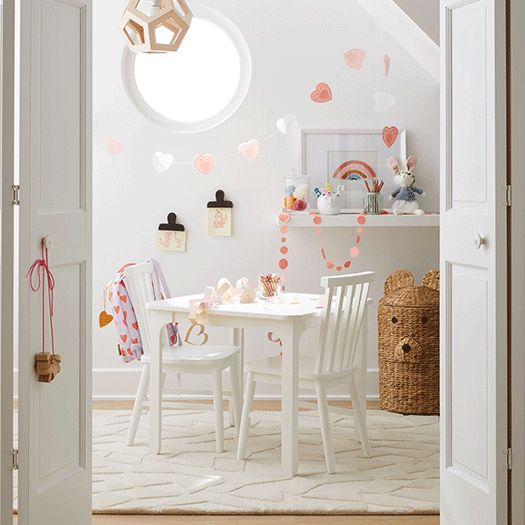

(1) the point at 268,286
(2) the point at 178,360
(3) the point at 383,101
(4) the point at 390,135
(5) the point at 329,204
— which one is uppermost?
(3) the point at 383,101

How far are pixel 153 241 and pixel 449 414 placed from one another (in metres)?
2.65

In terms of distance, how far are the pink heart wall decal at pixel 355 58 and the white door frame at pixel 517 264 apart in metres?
2.55

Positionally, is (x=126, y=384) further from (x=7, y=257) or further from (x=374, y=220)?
(x=7, y=257)

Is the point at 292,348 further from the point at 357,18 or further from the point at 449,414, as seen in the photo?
the point at 357,18

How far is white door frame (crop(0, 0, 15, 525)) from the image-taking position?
2678 mm

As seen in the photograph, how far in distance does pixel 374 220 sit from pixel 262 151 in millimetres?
762

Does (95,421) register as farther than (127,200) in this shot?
No

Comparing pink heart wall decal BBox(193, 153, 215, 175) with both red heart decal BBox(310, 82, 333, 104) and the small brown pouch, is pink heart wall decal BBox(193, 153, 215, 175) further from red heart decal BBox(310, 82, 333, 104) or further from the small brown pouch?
the small brown pouch

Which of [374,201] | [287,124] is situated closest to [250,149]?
[287,124]

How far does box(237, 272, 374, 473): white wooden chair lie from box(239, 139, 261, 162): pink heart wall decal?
1.35 m

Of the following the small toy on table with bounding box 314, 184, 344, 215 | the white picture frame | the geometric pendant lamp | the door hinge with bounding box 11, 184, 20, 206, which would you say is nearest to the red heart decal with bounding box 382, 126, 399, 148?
the white picture frame

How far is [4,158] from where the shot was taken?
2697mm

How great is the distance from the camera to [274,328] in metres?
4.05

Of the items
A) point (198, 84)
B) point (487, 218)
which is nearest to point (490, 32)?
point (487, 218)
